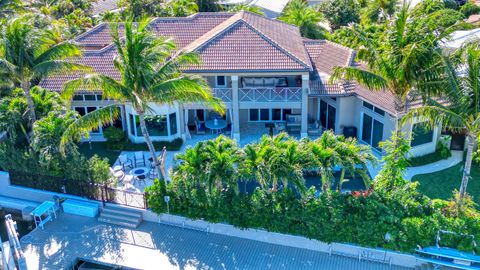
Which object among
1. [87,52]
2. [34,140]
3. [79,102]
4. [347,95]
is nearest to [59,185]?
[34,140]

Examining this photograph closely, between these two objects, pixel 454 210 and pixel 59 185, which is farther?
pixel 59 185

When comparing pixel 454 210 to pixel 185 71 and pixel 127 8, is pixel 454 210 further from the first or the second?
pixel 127 8

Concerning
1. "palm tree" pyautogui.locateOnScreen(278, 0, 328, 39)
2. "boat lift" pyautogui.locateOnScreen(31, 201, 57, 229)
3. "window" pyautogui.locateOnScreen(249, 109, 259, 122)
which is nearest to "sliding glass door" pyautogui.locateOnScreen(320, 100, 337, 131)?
"window" pyautogui.locateOnScreen(249, 109, 259, 122)

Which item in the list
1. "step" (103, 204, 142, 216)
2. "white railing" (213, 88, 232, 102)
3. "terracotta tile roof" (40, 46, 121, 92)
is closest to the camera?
"step" (103, 204, 142, 216)

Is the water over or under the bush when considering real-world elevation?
under

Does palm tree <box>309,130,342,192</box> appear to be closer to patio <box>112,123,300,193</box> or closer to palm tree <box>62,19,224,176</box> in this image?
palm tree <box>62,19,224,176</box>

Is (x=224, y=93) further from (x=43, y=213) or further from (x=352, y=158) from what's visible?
(x=43, y=213)
